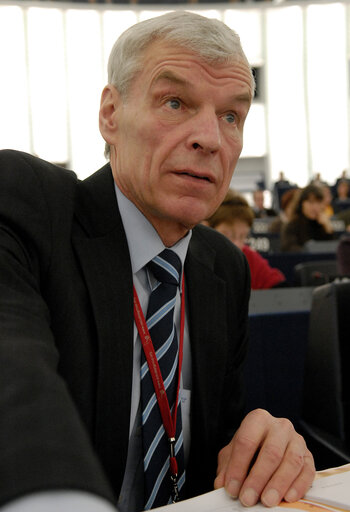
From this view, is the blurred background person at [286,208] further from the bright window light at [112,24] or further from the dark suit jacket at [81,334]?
the bright window light at [112,24]

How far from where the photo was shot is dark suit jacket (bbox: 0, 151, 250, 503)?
19.8 inches

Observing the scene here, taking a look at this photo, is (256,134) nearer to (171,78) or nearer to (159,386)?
(171,78)

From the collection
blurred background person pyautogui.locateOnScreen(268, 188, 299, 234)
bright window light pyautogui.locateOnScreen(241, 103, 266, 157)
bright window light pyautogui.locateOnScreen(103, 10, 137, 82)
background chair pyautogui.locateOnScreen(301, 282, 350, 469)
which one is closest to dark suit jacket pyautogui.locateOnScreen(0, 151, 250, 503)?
background chair pyautogui.locateOnScreen(301, 282, 350, 469)

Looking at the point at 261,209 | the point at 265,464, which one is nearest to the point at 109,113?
the point at 265,464

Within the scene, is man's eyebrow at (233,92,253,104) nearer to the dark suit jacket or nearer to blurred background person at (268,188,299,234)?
the dark suit jacket

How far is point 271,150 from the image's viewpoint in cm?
1619

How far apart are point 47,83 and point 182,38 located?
579 inches

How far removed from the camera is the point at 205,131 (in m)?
1.02

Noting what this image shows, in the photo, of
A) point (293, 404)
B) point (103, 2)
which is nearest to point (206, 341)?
point (293, 404)

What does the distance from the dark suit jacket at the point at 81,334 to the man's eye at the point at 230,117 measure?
0.26 m

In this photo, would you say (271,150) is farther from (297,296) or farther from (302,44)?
(297,296)

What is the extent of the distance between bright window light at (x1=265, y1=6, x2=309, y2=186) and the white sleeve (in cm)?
1602

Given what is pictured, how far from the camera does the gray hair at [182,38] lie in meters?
1.04

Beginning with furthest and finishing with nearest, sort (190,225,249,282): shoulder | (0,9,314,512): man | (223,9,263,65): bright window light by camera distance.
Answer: (223,9,263,65): bright window light → (190,225,249,282): shoulder → (0,9,314,512): man
